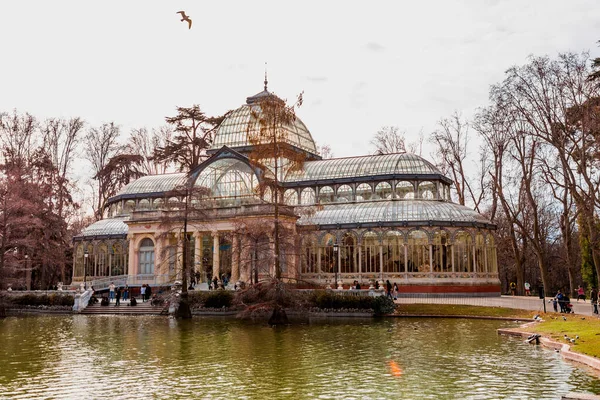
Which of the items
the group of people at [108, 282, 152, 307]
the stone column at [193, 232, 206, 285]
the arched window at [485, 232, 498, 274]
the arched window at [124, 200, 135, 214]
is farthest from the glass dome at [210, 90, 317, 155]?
the arched window at [485, 232, 498, 274]

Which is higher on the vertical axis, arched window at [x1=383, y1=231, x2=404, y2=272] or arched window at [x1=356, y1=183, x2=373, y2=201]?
arched window at [x1=356, y1=183, x2=373, y2=201]

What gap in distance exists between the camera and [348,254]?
155ft

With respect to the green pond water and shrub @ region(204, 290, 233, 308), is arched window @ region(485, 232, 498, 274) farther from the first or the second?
shrub @ region(204, 290, 233, 308)

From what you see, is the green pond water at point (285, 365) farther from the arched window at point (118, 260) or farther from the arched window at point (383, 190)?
the arched window at point (118, 260)

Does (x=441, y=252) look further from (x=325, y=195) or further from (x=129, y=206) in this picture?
(x=129, y=206)

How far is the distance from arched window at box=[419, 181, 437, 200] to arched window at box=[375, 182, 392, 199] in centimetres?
253

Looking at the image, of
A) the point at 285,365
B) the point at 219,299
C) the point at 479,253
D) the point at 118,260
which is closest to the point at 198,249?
the point at 118,260

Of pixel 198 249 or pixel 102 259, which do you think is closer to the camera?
pixel 198 249

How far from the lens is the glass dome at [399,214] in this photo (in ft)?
150

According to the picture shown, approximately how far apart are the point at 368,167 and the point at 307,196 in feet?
19.0

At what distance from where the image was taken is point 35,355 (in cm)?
1950

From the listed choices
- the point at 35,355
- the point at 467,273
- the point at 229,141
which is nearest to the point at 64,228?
the point at 229,141

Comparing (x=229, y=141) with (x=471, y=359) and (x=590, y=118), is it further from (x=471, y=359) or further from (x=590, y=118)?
(x=471, y=359)

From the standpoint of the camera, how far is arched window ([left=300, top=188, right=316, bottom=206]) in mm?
52344
